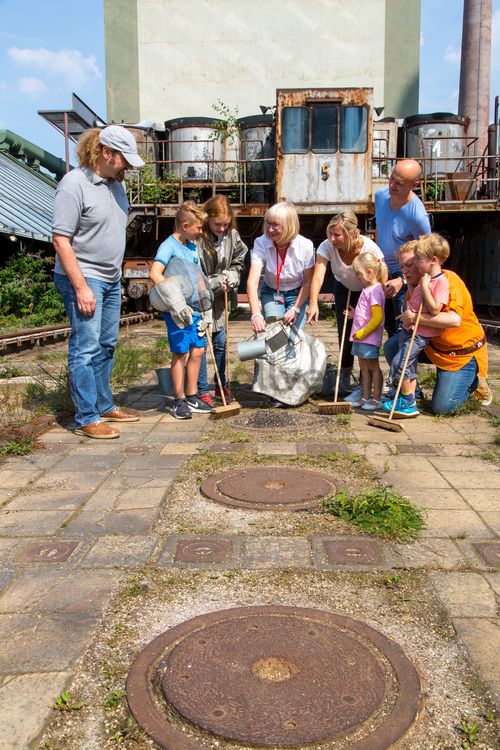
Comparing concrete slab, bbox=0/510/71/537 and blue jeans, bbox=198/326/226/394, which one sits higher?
blue jeans, bbox=198/326/226/394

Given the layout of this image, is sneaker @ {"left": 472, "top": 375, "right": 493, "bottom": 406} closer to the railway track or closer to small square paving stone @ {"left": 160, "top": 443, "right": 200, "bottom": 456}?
small square paving stone @ {"left": 160, "top": 443, "right": 200, "bottom": 456}

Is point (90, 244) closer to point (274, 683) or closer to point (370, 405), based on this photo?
point (370, 405)

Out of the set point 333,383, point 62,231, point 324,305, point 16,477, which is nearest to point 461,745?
point 16,477

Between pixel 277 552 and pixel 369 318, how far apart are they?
10.6 ft

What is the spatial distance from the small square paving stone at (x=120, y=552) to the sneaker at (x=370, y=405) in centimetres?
315

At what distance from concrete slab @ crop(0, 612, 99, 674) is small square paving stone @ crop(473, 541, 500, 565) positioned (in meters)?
1.58

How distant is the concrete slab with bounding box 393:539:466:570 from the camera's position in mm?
2859

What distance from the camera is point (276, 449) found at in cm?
474

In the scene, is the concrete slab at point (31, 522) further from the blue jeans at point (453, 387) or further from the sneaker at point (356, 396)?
the blue jeans at point (453, 387)

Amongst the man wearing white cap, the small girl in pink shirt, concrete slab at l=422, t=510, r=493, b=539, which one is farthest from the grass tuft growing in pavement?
the small girl in pink shirt

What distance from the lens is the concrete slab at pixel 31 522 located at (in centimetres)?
324

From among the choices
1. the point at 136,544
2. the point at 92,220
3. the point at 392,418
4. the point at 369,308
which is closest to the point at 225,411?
the point at 392,418

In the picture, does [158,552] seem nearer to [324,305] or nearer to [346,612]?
[346,612]

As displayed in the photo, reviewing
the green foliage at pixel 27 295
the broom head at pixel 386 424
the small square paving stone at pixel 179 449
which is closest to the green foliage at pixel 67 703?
the small square paving stone at pixel 179 449
